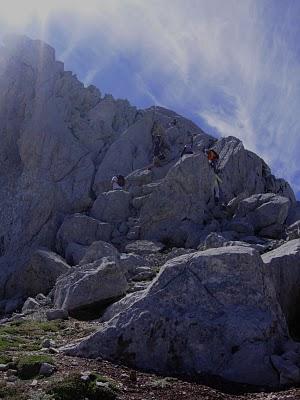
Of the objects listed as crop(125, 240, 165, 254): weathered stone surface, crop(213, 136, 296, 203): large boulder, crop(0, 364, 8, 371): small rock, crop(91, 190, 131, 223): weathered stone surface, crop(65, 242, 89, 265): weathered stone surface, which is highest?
crop(213, 136, 296, 203): large boulder

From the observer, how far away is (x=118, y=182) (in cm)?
6819

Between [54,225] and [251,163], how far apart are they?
89.5 ft

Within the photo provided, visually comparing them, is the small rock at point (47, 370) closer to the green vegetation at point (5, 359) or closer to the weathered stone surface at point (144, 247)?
the green vegetation at point (5, 359)

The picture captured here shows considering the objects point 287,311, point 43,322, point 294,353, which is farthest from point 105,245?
point 294,353

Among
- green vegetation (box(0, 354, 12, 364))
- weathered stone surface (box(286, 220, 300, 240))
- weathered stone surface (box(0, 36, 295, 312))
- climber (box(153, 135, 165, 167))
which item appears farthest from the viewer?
climber (box(153, 135, 165, 167))

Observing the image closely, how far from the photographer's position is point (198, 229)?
57188mm

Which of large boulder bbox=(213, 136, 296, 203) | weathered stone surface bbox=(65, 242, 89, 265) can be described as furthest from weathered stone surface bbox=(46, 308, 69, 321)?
large boulder bbox=(213, 136, 296, 203)

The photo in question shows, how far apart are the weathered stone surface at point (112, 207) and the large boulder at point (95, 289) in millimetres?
28971

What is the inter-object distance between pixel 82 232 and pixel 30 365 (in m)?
42.2

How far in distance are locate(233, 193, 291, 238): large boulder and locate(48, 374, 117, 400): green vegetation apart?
40.8 meters

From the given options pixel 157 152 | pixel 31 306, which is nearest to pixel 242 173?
pixel 157 152

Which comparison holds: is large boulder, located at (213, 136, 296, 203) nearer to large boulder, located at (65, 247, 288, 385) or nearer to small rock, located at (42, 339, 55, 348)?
large boulder, located at (65, 247, 288, 385)

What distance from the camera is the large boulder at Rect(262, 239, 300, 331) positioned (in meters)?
24.0

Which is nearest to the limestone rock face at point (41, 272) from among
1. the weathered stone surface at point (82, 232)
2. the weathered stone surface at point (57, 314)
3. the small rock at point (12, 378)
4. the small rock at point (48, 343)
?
the weathered stone surface at point (82, 232)
